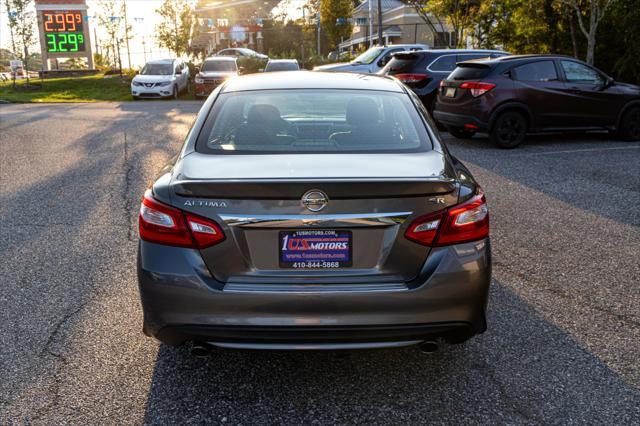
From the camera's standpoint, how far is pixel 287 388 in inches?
135

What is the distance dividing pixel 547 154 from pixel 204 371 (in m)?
9.26

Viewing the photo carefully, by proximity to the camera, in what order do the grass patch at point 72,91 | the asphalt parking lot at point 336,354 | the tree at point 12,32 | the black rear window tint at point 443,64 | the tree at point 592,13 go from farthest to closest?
the tree at point 12,32 < the grass patch at point 72,91 < the tree at point 592,13 < the black rear window tint at point 443,64 < the asphalt parking lot at point 336,354

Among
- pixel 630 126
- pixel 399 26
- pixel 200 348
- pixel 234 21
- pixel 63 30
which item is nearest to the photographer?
pixel 200 348

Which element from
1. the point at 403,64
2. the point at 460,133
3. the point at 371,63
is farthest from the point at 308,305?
the point at 371,63

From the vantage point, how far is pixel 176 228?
3.02 m

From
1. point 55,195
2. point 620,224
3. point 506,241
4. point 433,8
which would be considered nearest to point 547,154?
point 620,224

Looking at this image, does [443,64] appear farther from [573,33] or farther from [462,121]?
[573,33]

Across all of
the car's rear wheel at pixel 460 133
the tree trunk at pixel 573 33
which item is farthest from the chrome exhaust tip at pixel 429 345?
the tree trunk at pixel 573 33

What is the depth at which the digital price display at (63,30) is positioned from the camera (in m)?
41.2

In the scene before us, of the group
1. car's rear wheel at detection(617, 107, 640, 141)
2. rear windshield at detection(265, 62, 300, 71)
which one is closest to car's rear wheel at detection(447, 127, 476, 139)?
car's rear wheel at detection(617, 107, 640, 141)

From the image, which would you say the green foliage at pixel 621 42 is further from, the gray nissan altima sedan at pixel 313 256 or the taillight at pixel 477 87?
the gray nissan altima sedan at pixel 313 256

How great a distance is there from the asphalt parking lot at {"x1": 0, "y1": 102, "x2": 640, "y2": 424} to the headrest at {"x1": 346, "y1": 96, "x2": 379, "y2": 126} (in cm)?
137

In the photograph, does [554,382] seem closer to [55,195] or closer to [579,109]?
[55,195]

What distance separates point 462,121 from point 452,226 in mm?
9407
